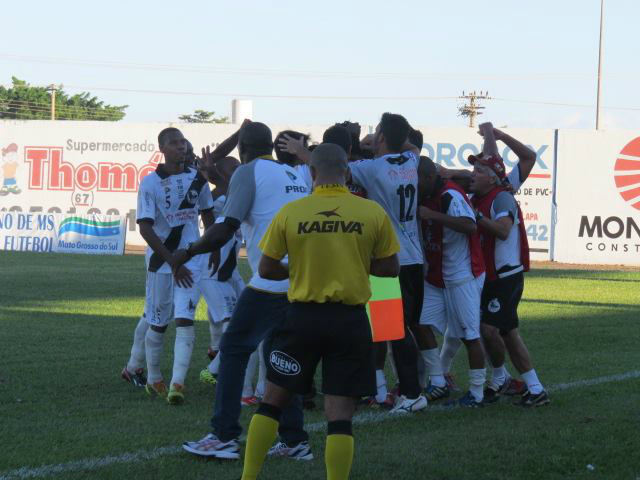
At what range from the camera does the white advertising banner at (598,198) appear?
32031mm

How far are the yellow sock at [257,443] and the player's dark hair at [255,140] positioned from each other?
6.31 feet

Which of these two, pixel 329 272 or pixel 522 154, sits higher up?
pixel 522 154

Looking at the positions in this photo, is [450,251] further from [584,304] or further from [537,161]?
[537,161]

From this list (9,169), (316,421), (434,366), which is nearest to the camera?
(316,421)

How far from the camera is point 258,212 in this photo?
654 centimetres

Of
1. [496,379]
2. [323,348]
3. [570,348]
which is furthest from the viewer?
[570,348]

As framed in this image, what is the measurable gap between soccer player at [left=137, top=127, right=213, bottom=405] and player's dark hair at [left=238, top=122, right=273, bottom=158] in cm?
174

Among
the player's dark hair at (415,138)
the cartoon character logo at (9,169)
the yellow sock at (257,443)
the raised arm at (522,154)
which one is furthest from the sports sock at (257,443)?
the cartoon character logo at (9,169)

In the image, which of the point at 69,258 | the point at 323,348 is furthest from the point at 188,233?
Answer: the point at 69,258

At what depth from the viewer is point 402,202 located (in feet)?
25.9

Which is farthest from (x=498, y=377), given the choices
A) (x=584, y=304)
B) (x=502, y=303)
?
(x=584, y=304)

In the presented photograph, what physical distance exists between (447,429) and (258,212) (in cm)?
205

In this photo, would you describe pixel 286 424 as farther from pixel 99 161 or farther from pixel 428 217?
pixel 99 161

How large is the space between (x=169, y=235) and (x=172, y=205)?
265mm
